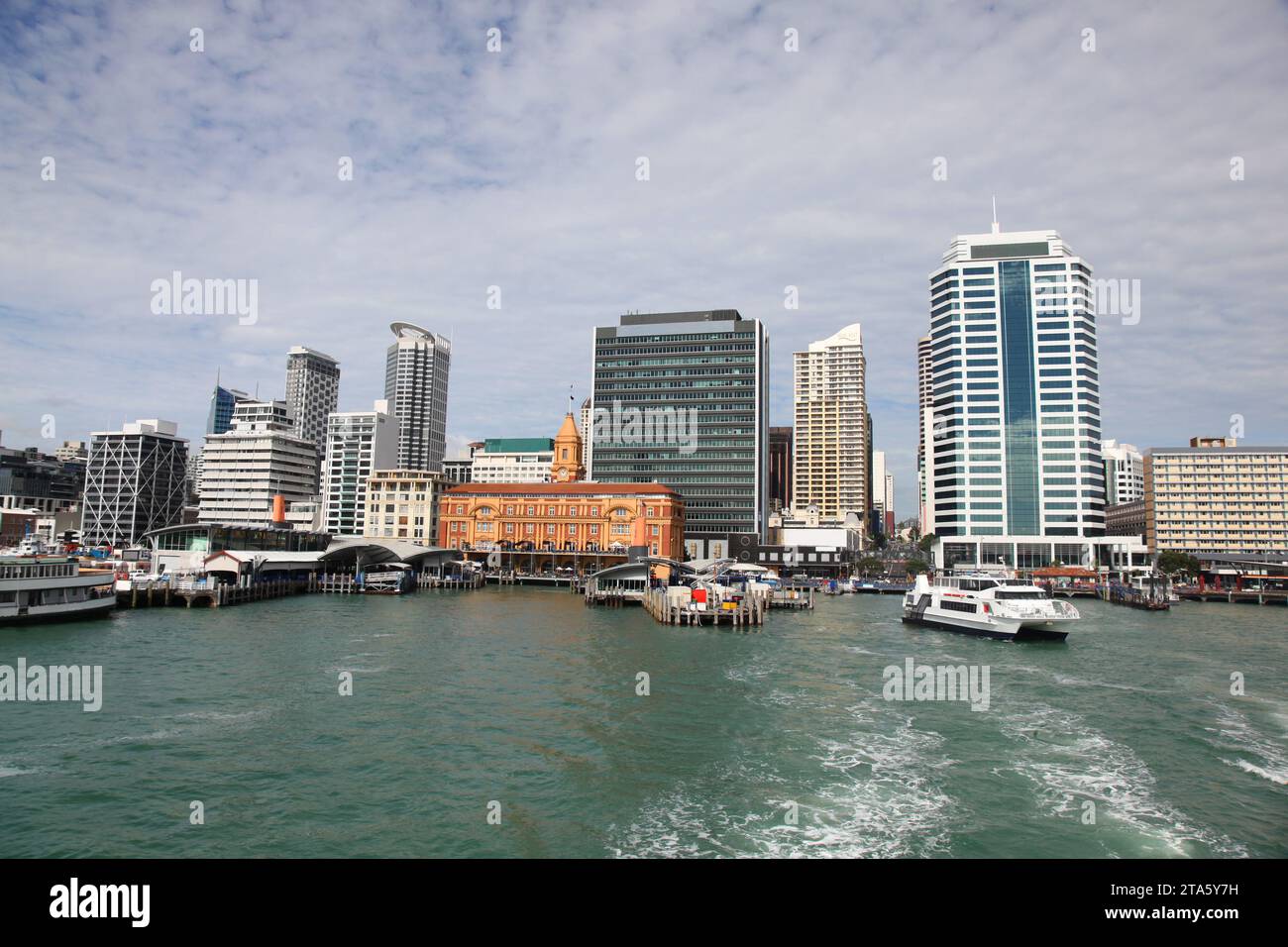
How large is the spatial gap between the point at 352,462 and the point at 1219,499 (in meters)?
178

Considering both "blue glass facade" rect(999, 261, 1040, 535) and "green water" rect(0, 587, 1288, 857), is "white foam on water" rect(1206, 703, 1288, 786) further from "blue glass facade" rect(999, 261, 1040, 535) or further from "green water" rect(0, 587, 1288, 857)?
"blue glass facade" rect(999, 261, 1040, 535)

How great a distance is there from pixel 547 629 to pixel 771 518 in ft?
455

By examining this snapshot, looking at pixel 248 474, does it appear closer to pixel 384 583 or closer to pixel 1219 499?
pixel 384 583

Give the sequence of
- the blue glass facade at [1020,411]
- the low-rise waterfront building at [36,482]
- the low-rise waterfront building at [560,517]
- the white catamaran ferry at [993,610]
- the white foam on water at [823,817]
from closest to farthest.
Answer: the white foam on water at [823,817]
the white catamaran ferry at [993,610]
the low-rise waterfront building at [560,517]
the blue glass facade at [1020,411]
the low-rise waterfront building at [36,482]

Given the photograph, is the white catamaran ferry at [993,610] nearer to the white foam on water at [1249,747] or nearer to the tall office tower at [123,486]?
the white foam on water at [1249,747]

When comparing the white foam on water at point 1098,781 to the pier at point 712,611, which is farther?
the pier at point 712,611

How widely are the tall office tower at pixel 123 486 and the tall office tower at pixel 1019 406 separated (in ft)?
497

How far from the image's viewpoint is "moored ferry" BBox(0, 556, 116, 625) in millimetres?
48750

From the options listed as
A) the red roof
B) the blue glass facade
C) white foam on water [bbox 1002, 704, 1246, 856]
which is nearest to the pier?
white foam on water [bbox 1002, 704, 1246, 856]

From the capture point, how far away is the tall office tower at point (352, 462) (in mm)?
172625

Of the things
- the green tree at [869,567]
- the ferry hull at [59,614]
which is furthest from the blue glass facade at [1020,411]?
the ferry hull at [59,614]

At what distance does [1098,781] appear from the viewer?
22.0m

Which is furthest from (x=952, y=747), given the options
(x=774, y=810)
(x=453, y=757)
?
(x=453, y=757)

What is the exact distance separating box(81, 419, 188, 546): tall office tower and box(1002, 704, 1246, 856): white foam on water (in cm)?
15710
